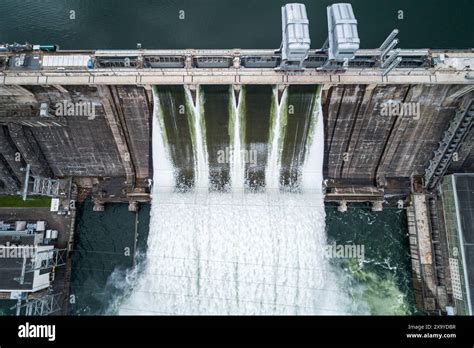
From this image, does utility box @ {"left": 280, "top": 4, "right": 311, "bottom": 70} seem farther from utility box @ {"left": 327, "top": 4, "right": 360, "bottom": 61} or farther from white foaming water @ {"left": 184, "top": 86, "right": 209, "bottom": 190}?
white foaming water @ {"left": 184, "top": 86, "right": 209, "bottom": 190}

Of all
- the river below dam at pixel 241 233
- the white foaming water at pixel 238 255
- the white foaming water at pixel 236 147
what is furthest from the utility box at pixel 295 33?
the white foaming water at pixel 238 255

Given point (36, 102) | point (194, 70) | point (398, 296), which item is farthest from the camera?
point (398, 296)

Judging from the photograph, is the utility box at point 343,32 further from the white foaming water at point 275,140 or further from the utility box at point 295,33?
the white foaming water at point 275,140

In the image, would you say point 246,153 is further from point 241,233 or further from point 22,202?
point 22,202

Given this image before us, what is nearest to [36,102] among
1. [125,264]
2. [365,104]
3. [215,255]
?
[125,264]

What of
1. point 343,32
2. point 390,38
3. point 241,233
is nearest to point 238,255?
point 241,233

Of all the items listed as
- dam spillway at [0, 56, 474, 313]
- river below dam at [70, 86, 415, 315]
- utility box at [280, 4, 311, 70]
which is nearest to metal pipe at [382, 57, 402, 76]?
dam spillway at [0, 56, 474, 313]

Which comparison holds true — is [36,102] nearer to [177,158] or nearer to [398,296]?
[177,158]
